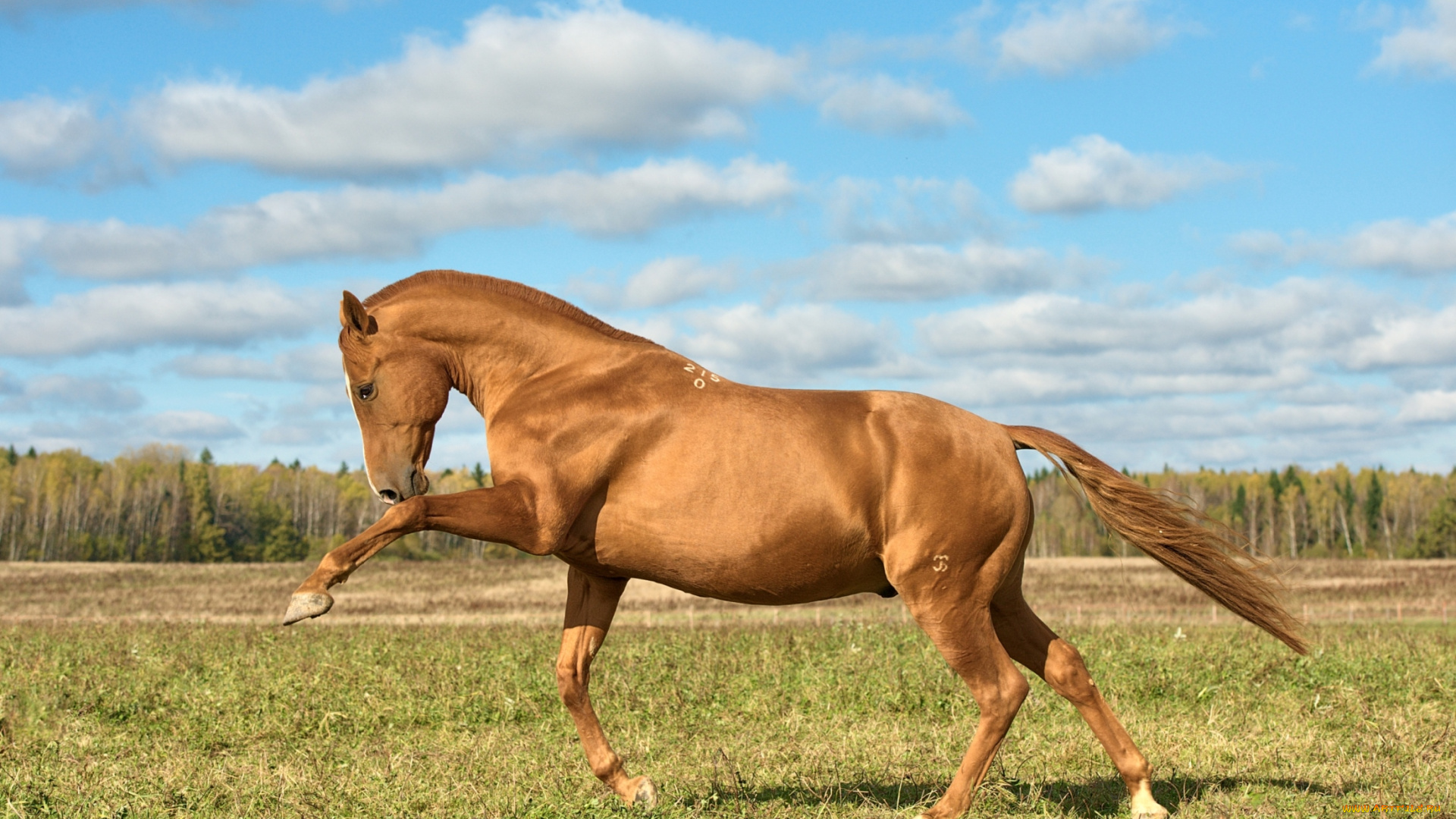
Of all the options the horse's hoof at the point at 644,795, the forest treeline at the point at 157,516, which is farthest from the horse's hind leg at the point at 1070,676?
the forest treeline at the point at 157,516

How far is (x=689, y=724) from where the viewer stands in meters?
9.09

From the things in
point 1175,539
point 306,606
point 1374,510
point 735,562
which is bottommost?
point 306,606

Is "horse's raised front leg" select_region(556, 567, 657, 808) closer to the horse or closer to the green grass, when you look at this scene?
the horse

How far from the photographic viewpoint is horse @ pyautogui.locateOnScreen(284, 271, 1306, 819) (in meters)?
5.42

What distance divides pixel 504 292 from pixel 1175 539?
4.21 meters

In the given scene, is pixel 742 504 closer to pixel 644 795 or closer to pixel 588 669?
pixel 588 669

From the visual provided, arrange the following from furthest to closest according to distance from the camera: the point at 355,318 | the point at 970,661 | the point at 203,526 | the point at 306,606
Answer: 1. the point at 203,526
2. the point at 970,661
3. the point at 355,318
4. the point at 306,606

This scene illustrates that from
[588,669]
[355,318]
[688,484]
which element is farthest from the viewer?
[588,669]

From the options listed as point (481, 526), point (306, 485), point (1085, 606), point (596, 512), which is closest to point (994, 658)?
point (596, 512)

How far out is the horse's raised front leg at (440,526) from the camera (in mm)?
4812

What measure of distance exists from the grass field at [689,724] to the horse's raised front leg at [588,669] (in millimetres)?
254

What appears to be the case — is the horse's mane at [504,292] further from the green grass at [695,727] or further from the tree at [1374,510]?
the tree at [1374,510]

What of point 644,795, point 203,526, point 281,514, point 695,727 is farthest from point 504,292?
point 281,514

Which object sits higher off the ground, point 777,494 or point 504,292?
point 504,292
